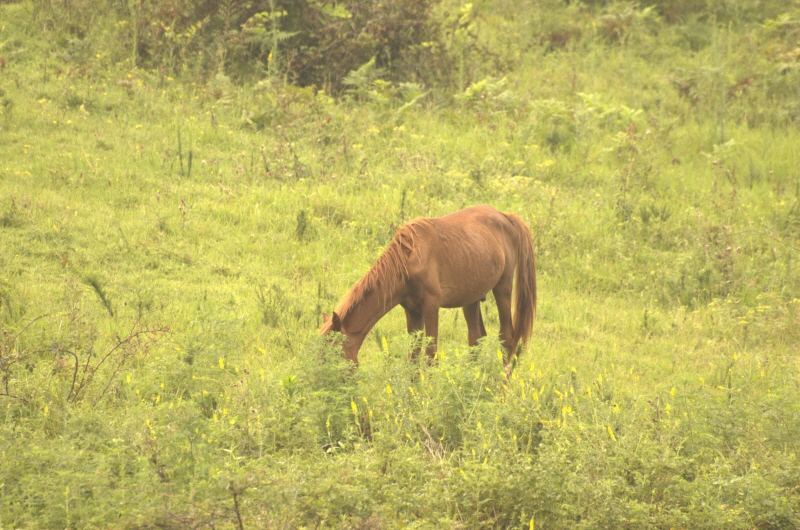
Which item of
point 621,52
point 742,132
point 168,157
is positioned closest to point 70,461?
point 168,157

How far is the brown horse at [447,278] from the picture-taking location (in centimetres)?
595

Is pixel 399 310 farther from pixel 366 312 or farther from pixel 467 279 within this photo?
pixel 366 312

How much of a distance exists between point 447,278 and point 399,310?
64.4 inches

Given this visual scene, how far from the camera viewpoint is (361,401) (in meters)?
5.37

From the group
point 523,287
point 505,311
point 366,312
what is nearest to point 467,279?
point 505,311

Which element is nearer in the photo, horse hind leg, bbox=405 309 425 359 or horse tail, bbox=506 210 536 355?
horse hind leg, bbox=405 309 425 359

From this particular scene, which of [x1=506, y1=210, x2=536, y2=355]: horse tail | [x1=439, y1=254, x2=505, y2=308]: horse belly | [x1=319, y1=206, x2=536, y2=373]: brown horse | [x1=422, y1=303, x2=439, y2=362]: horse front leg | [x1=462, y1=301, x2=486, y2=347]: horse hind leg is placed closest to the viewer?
[x1=319, y1=206, x2=536, y2=373]: brown horse

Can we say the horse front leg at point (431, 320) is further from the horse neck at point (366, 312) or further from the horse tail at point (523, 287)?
the horse tail at point (523, 287)

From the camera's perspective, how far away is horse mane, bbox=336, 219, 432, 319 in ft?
19.4

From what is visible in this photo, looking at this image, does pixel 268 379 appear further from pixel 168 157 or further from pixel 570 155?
pixel 570 155

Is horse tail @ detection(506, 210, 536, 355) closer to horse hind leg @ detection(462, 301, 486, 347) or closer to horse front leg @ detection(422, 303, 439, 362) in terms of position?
horse hind leg @ detection(462, 301, 486, 347)

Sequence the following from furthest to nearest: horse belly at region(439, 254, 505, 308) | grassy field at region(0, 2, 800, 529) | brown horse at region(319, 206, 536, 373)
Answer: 1. horse belly at region(439, 254, 505, 308)
2. brown horse at region(319, 206, 536, 373)
3. grassy field at region(0, 2, 800, 529)

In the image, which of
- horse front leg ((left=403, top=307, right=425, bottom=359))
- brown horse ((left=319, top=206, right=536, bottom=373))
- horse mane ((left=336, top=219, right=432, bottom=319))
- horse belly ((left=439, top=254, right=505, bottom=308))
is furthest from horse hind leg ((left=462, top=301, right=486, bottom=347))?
horse mane ((left=336, top=219, right=432, bottom=319))

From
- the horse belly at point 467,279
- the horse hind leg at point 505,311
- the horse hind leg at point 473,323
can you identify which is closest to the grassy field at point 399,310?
the horse hind leg at point 505,311
